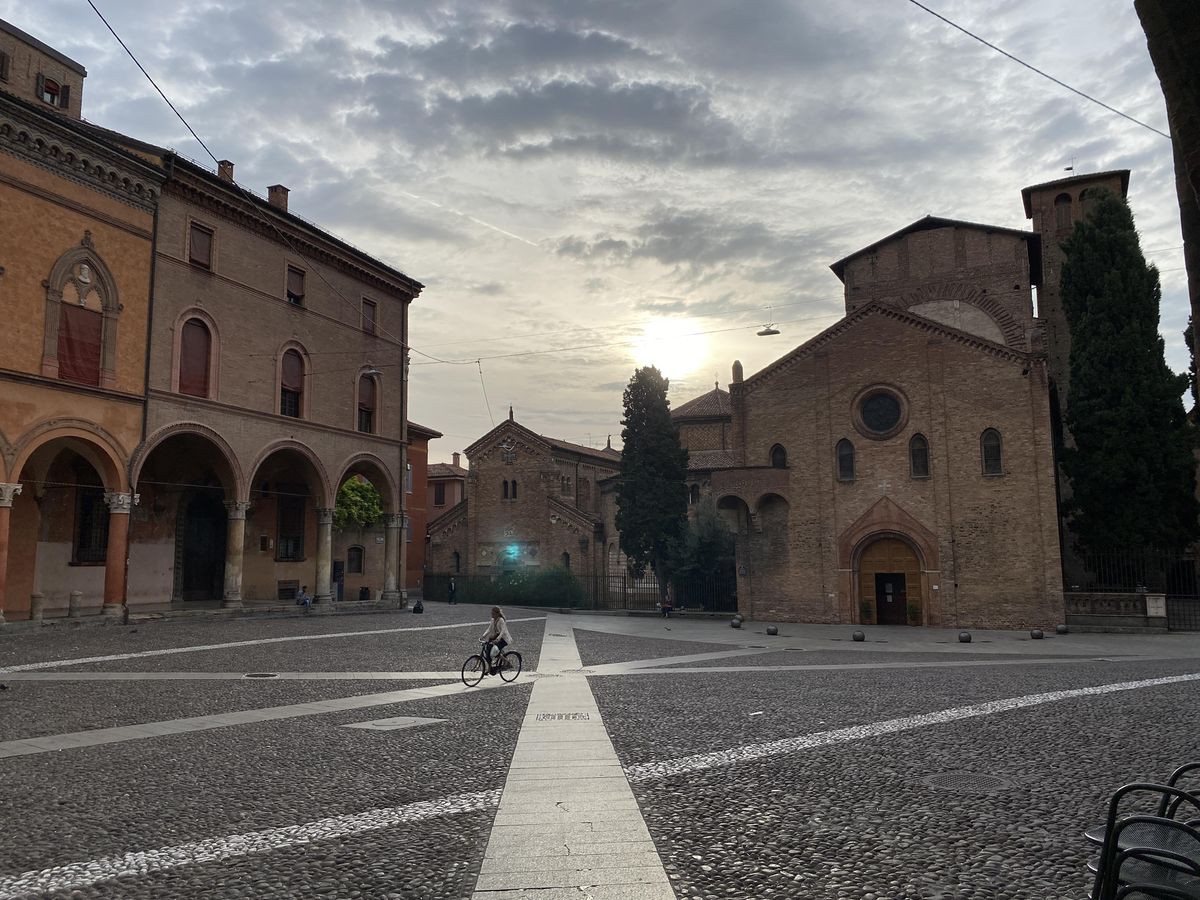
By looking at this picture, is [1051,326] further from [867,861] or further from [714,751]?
[867,861]

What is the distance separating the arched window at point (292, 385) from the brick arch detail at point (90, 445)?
601cm

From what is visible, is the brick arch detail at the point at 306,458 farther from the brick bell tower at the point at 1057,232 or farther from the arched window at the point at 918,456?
the brick bell tower at the point at 1057,232

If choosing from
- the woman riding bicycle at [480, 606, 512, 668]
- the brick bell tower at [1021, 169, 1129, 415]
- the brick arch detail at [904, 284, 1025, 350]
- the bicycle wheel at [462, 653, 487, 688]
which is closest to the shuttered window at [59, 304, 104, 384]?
the bicycle wheel at [462, 653, 487, 688]

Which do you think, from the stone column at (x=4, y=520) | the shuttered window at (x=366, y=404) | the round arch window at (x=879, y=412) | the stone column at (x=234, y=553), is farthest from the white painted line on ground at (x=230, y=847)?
the shuttered window at (x=366, y=404)

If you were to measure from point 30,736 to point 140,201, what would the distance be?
17467 mm

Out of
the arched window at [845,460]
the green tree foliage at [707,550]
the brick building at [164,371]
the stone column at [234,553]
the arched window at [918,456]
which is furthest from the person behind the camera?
the green tree foliage at [707,550]

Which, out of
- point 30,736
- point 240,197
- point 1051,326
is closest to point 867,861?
point 30,736

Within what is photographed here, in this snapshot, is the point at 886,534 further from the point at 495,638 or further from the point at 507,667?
the point at 495,638

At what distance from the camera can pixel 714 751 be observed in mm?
8266

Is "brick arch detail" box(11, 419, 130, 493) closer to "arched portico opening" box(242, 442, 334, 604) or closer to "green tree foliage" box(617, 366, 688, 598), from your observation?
"arched portico opening" box(242, 442, 334, 604)

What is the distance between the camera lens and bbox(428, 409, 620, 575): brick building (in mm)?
41938

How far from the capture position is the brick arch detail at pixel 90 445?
19.0m

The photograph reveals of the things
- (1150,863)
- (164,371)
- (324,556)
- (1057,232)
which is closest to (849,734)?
(1150,863)

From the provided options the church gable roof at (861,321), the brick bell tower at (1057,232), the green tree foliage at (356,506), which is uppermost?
the brick bell tower at (1057,232)
